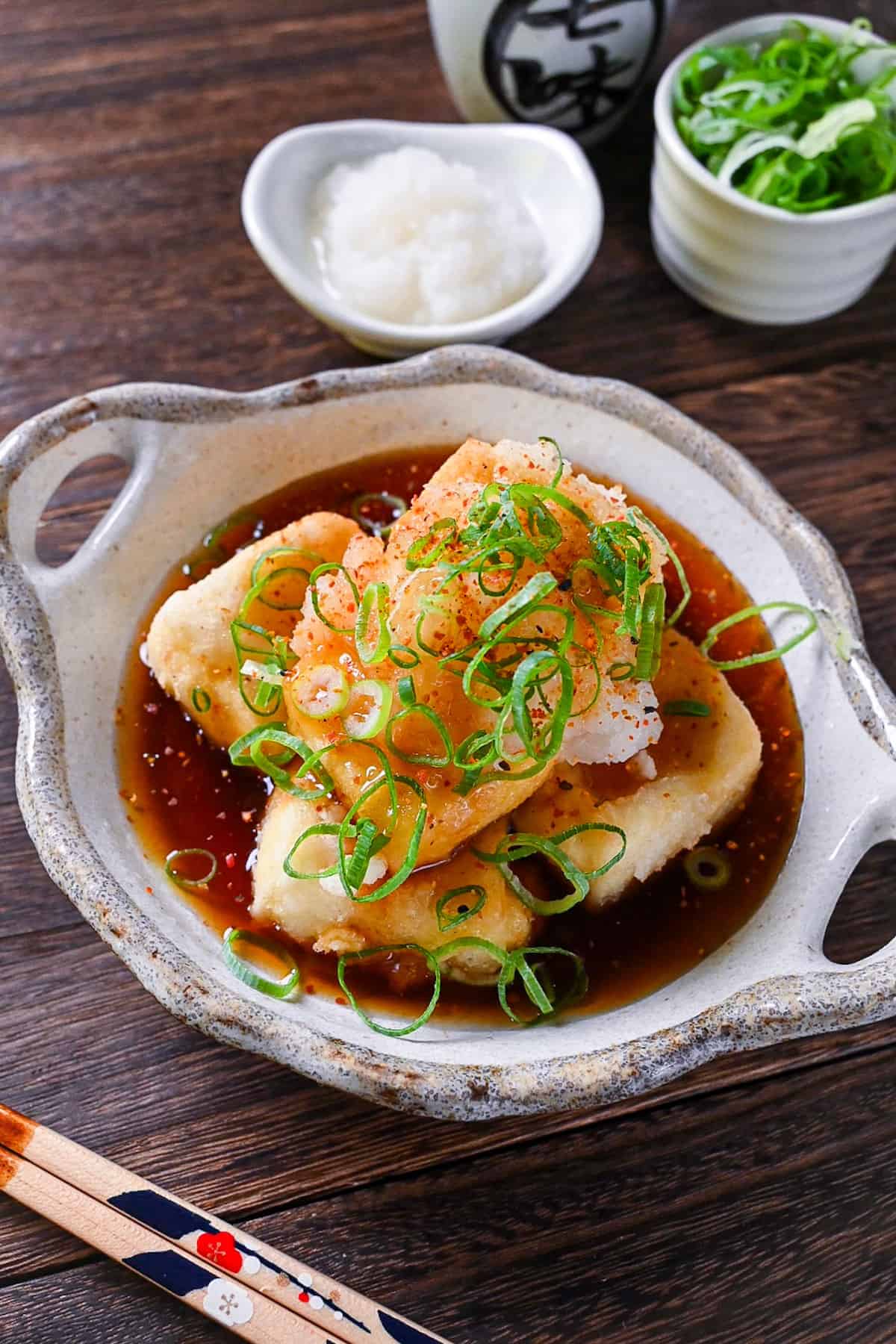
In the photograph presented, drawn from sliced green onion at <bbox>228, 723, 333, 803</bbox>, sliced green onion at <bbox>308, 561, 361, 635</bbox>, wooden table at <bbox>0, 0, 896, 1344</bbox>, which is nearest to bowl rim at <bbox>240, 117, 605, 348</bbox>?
wooden table at <bbox>0, 0, 896, 1344</bbox>

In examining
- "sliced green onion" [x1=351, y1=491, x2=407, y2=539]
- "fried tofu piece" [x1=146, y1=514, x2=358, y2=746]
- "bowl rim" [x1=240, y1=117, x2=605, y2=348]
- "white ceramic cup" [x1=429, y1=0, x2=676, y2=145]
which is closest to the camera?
"fried tofu piece" [x1=146, y1=514, x2=358, y2=746]

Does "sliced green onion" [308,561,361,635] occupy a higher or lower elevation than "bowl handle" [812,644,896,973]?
higher

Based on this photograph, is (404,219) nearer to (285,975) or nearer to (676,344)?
(676,344)

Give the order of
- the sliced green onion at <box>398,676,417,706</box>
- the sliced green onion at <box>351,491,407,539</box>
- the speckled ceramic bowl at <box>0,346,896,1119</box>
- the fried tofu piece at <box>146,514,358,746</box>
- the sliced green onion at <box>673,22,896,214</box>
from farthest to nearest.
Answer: the sliced green onion at <box>673,22,896,214</box>
the sliced green onion at <box>351,491,407,539</box>
the fried tofu piece at <box>146,514,358,746</box>
the sliced green onion at <box>398,676,417,706</box>
the speckled ceramic bowl at <box>0,346,896,1119</box>

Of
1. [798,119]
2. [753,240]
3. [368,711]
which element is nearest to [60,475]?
[368,711]

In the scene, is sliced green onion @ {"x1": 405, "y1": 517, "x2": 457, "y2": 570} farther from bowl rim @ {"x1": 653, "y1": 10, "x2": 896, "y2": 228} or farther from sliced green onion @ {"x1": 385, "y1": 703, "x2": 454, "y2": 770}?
bowl rim @ {"x1": 653, "y1": 10, "x2": 896, "y2": 228}

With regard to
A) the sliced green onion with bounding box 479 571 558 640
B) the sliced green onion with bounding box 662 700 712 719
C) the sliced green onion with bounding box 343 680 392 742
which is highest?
the sliced green onion with bounding box 479 571 558 640

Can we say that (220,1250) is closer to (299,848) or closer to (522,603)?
(299,848)
